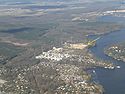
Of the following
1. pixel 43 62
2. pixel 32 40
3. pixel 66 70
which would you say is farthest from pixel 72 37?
pixel 66 70

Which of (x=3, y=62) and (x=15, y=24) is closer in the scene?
(x=3, y=62)

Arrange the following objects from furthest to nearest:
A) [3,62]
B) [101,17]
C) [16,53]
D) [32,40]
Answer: [101,17], [32,40], [16,53], [3,62]

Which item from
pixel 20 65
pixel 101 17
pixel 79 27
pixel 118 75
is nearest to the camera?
pixel 118 75

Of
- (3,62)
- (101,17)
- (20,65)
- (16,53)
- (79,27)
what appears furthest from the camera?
(101,17)

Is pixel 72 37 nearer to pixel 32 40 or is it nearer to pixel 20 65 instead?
pixel 32 40

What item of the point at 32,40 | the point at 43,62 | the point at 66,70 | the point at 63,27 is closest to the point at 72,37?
the point at 32,40

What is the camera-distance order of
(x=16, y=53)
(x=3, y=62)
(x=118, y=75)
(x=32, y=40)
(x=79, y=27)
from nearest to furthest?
(x=118, y=75) → (x=3, y=62) → (x=16, y=53) → (x=32, y=40) → (x=79, y=27)

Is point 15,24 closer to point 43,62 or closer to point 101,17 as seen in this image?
point 101,17

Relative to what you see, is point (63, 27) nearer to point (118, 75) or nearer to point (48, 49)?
point (48, 49)

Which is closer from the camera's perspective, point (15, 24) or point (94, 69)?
point (94, 69)

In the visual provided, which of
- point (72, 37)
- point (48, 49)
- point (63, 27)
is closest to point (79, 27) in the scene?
point (63, 27)
